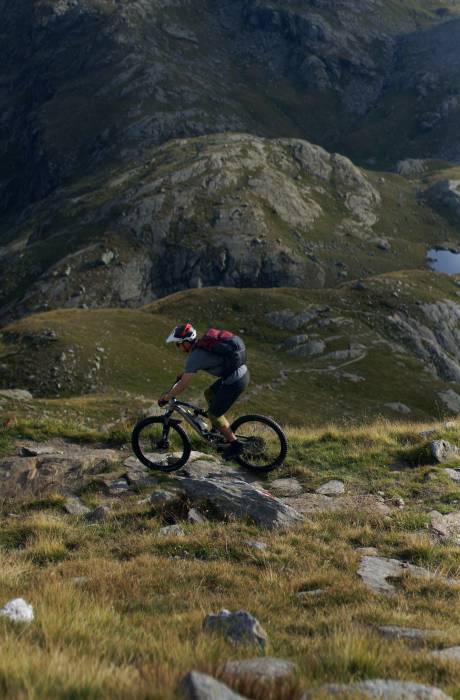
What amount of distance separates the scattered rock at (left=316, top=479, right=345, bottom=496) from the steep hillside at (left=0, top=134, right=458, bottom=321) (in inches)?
4845

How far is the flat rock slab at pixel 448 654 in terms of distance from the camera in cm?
541

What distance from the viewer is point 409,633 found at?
20.6 feet

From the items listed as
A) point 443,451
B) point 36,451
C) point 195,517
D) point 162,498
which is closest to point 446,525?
point 443,451

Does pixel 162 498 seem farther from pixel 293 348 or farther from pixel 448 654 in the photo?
pixel 293 348

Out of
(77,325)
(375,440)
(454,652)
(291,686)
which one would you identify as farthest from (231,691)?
(77,325)

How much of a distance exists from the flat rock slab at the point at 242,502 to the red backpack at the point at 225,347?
10.1 feet

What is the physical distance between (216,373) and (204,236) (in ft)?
454

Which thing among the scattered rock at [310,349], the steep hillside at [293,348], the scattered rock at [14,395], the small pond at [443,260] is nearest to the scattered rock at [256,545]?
the scattered rock at [14,395]

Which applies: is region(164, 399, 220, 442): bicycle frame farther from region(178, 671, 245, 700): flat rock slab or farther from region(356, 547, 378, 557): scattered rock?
region(178, 671, 245, 700): flat rock slab

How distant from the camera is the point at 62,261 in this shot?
140 metres

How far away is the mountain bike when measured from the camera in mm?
14516

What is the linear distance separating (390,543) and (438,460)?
5934mm

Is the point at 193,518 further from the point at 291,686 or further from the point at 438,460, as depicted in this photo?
the point at 438,460

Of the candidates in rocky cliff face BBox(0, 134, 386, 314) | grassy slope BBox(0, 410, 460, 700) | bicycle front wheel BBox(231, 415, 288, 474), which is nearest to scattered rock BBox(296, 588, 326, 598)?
grassy slope BBox(0, 410, 460, 700)
